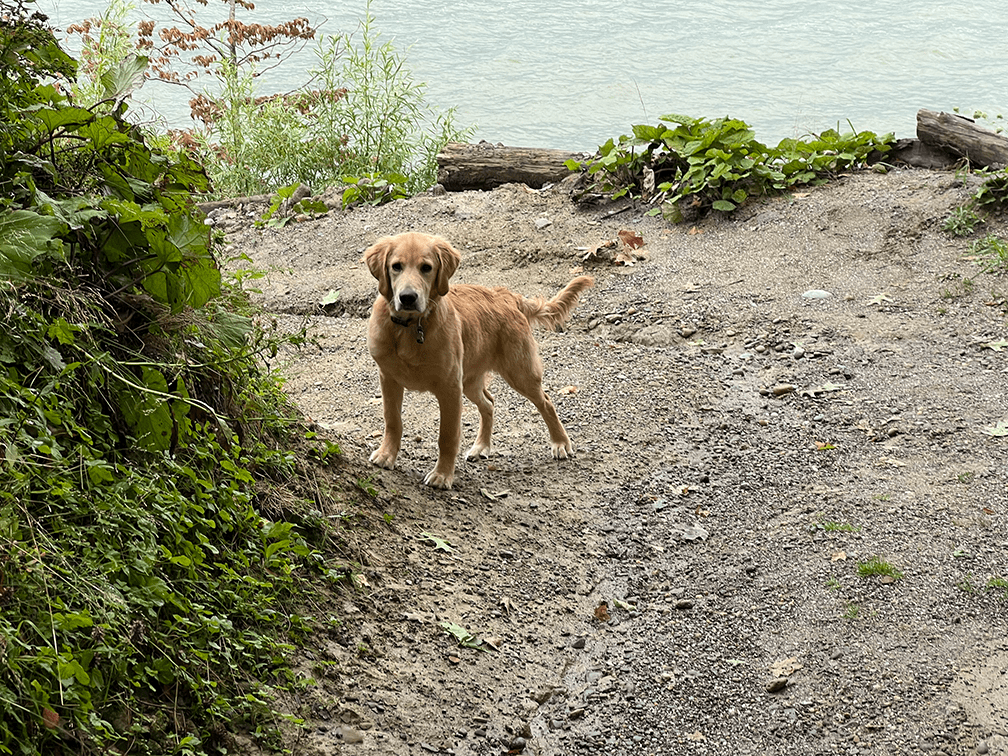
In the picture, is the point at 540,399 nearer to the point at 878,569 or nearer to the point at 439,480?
the point at 439,480

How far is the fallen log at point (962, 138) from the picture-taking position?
8.73 m

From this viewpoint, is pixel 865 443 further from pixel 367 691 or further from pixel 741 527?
pixel 367 691

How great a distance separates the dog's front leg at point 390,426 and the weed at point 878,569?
→ 246 centimetres

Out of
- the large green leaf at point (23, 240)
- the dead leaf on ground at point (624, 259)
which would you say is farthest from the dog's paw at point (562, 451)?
the large green leaf at point (23, 240)

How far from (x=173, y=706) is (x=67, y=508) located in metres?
0.65

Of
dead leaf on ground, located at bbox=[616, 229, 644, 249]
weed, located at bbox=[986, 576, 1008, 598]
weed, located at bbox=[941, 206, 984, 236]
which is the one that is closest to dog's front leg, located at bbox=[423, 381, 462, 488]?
weed, located at bbox=[986, 576, 1008, 598]

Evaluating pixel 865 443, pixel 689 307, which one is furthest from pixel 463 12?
pixel 865 443

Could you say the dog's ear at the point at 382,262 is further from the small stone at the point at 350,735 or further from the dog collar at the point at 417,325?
the small stone at the point at 350,735

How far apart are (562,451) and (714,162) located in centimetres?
442

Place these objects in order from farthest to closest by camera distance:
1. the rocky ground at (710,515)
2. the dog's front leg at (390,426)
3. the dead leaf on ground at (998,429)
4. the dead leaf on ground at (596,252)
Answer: the dead leaf on ground at (596,252), the dead leaf on ground at (998,429), the dog's front leg at (390,426), the rocky ground at (710,515)

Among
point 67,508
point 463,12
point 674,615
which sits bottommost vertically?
point 674,615

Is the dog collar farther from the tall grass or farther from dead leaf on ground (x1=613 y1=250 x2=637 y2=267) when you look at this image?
the tall grass

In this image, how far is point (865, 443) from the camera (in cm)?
546

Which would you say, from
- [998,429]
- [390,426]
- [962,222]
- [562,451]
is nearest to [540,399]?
[562,451]
